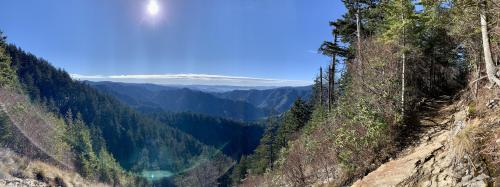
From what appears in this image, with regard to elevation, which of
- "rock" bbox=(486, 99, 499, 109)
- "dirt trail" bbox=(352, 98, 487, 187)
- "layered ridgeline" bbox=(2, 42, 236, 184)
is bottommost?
"layered ridgeline" bbox=(2, 42, 236, 184)

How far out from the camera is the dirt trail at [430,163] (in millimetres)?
8664

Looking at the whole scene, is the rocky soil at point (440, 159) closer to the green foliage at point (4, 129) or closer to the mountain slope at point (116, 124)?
the green foliage at point (4, 129)

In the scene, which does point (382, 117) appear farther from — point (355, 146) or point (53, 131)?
point (53, 131)

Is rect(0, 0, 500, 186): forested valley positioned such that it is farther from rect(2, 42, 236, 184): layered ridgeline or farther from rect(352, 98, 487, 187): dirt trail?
rect(2, 42, 236, 184): layered ridgeline

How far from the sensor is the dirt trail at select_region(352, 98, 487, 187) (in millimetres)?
8664

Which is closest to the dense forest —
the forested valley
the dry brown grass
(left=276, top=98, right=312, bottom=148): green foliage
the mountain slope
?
the forested valley

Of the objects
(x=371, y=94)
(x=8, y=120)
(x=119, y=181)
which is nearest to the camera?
(x=371, y=94)

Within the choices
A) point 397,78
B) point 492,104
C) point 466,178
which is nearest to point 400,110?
point 397,78

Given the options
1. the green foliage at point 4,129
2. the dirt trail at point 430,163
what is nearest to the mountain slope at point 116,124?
the green foliage at point 4,129

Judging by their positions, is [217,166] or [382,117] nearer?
[382,117]

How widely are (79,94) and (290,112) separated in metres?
147

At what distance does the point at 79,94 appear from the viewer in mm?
174000

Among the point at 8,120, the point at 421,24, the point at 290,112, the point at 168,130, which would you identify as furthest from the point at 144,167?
the point at 421,24

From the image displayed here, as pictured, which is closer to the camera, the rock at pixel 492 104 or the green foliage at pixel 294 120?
the rock at pixel 492 104
